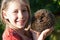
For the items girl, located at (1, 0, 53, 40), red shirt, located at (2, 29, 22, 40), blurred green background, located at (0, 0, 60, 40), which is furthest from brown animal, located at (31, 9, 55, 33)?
blurred green background, located at (0, 0, 60, 40)

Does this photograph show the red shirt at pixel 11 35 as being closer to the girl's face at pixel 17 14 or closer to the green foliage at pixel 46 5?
the girl's face at pixel 17 14

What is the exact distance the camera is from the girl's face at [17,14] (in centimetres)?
175

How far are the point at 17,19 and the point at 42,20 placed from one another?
20cm

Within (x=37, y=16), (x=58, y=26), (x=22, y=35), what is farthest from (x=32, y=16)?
(x=58, y=26)

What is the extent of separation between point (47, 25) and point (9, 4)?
0.32 metres

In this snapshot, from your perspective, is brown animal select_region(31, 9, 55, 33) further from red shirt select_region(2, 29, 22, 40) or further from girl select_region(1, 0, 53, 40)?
red shirt select_region(2, 29, 22, 40)

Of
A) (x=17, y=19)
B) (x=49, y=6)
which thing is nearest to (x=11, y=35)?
(x=17, y=19)

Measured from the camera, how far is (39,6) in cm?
432

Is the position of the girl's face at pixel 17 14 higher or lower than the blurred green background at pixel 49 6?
higher

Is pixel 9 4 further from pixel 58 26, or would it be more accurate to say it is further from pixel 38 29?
pixel 58 26

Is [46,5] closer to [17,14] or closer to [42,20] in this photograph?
[42,20]

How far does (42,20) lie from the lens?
1.85 meters

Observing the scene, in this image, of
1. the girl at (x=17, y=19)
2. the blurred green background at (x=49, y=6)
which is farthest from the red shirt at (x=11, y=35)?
the blurred green background at (x=49, y=6)

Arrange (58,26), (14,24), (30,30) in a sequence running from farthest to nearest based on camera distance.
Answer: (58,26) < (30,30) < (14,24)
